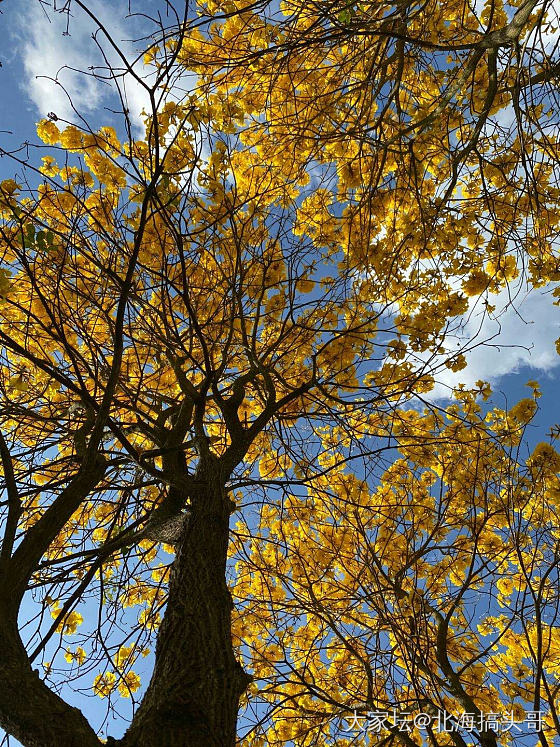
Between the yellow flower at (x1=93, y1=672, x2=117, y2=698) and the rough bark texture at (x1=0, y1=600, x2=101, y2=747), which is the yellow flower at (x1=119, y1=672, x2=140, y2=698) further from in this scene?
the rough bark texture at (x1=0, y1=600, x2=101, y2=747)

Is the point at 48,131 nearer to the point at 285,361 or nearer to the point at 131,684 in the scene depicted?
the point at 285,361

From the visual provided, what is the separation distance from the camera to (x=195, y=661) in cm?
181

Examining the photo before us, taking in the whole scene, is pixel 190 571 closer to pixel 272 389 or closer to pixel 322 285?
pixel 272 389

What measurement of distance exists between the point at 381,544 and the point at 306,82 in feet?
12.9

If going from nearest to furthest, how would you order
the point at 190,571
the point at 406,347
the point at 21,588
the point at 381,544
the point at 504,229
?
the point at 21,588 → the point at 190,571 → the point at 406,347 → the point at 504,229 → the point at 381,544

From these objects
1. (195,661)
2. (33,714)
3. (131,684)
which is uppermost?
(131,684)

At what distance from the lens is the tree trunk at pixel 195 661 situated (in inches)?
62.0

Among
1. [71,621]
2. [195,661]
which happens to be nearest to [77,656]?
[71,621]

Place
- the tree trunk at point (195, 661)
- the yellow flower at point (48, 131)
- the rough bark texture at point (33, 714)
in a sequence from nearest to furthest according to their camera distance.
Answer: the rough bark texture at point (33, 714) → the tree trunk at point (195, 661) → the yellow flower at point (48, 131)

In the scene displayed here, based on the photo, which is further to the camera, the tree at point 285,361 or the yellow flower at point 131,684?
the yellow flower at point 131,684

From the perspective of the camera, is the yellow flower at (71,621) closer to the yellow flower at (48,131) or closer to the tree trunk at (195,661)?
the tree trunk at (195,661)

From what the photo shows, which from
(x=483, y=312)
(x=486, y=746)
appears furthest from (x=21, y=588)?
(x=483, y=312)

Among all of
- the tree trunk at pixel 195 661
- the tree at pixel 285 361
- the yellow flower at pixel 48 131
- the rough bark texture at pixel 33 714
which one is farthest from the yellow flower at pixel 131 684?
the yellow flower at pixel 48 131

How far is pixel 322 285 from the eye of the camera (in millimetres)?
3707
